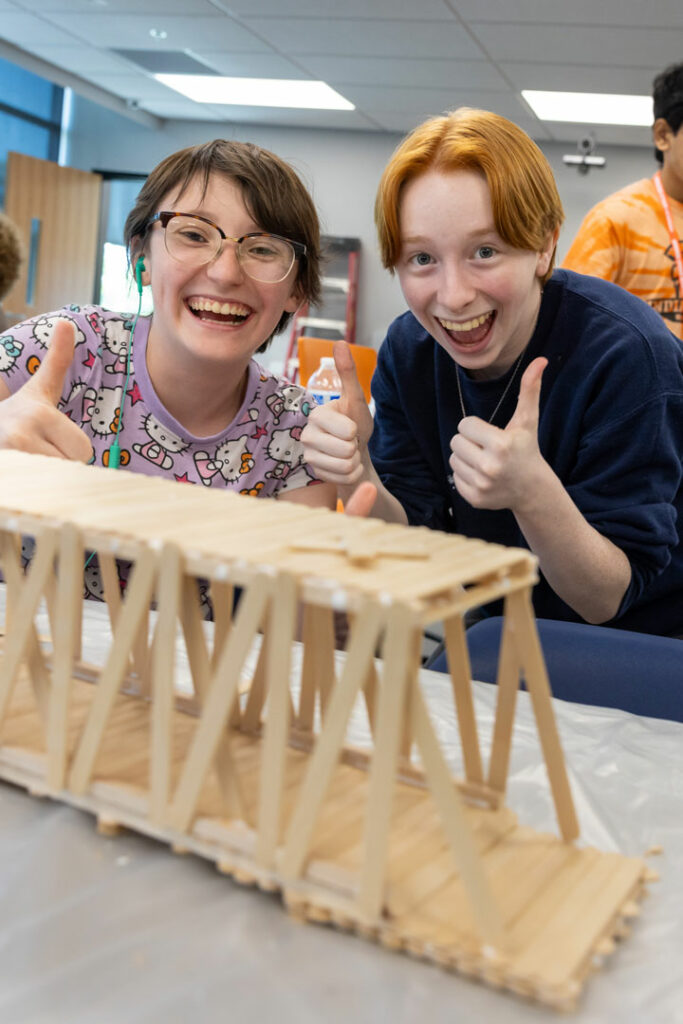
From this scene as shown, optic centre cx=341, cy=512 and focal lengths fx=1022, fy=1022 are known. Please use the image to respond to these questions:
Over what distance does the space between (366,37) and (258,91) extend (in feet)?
5.86

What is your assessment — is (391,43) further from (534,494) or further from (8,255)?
(534,494)

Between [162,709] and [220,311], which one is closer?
[162,709]

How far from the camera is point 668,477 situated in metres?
1.39

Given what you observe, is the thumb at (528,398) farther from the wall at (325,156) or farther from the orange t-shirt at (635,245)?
the wall at (325,156)

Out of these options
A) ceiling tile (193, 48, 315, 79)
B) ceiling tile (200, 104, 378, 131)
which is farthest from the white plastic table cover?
ceiling tile (200, 104, 378, 131)

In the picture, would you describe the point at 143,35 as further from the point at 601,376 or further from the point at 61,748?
the point at 61,748

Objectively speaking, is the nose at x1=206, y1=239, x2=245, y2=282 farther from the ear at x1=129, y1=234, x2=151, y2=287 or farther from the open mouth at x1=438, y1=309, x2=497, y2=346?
the open mouth at x1=438, y1=309, x2=497, y2=346

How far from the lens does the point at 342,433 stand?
1257 millimetres

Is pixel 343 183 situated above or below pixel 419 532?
above

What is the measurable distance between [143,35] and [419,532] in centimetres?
608

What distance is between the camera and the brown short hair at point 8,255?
107 inches

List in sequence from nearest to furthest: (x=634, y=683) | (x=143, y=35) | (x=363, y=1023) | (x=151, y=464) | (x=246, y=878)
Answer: (x=363, y=1023) < (x=246, y=878) < (x=634, y=683) < (x=151, y=464) < (x=143, y=35)

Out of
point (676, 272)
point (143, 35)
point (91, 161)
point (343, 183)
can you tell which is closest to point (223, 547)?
point (676, 272)

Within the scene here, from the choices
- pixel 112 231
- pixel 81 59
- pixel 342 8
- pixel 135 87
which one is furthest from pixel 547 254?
pixel 112 231
